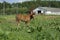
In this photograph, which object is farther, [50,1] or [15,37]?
[50,1]

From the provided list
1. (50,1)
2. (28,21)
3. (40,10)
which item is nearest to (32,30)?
(28,21)

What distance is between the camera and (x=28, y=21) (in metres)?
19.4

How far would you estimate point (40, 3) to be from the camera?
104 m

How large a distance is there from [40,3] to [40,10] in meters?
27.5

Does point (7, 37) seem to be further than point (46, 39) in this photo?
No

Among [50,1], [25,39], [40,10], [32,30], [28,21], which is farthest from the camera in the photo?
[50,1]

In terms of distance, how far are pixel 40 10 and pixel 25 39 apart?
226ft

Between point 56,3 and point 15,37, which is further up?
point 15,37

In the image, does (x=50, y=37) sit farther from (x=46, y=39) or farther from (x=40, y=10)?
(x=40, y=10)

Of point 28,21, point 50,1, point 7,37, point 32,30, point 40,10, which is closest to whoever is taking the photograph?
point 7,37

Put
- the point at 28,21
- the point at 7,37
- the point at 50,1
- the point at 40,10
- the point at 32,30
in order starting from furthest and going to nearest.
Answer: the point at 50,1, the point at 40,10, the point at 28,21, the point at 32,30, the point at 7,37

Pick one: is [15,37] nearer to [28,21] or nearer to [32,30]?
[32,30]

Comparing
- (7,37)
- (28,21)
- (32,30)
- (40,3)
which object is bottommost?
(40,3)

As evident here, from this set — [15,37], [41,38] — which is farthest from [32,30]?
[15,37]
